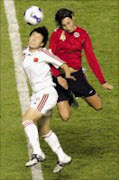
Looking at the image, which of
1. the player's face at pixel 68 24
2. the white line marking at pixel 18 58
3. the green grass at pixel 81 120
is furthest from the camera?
the white line marking at pixel 18 58

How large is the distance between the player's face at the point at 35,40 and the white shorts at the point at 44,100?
2.29 ft

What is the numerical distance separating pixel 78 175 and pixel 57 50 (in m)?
2.26

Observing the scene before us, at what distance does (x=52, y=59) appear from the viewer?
1491 cm

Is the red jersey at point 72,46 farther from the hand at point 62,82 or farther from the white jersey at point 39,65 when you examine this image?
the white jersey at point 39,65

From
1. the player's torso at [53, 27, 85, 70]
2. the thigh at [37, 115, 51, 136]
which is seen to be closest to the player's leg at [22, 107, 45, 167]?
the thigh at [37, 115, 51, 136]

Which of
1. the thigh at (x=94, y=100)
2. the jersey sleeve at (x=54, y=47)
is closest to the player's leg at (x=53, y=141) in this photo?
the jersey sleeve at (x=54, y=47)

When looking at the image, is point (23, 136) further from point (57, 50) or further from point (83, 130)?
point (57, 50)

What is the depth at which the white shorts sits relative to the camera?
14883mm

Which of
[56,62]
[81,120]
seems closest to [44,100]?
[56,62]

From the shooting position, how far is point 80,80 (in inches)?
645

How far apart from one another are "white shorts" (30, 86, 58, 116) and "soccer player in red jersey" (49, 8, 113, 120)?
0.71 m

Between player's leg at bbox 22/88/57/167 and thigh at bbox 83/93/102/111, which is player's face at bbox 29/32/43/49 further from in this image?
thigh at bbox 83/93/102/111

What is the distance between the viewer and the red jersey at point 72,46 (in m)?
15.8

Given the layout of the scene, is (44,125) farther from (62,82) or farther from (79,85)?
(79,85)
